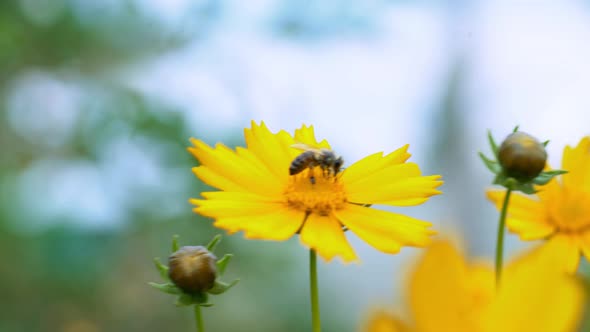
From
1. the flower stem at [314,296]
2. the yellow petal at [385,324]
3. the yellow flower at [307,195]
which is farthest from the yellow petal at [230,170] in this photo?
the yellow petal at [385,324]

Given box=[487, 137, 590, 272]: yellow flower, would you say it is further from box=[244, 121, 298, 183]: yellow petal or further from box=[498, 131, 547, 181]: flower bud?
box=[244, 121, 298, 183]: yellow petal

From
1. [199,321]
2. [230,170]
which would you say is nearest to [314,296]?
[199,321]

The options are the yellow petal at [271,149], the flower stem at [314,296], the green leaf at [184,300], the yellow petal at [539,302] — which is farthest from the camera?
the yellow petal at [271,149]

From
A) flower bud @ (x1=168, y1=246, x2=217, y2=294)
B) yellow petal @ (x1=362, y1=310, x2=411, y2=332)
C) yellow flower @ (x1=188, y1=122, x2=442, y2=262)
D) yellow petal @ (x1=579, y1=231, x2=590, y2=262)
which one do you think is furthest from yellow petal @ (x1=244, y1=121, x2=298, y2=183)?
yellow petal @ (x1=362, y1=310, x2=411, y2=332)

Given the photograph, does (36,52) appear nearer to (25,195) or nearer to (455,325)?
(25,195)

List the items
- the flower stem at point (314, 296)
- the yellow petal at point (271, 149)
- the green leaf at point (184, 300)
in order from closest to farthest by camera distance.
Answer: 1. the flower stem at point (314, 296)
2. the green leaf at point (184, 300)
3. the yellow petal at point (271, 149)

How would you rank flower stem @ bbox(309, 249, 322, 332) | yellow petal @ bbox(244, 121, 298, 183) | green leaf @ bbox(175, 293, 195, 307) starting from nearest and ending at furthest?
flower stem @ bbox(309, 249, 322, 332) → green leaf @ bbox(175, 293, 195, 307) → yellow petal @ bbox(244, 121, 298, 183)

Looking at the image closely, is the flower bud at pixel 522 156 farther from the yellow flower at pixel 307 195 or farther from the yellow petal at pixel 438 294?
the yellow petal at pixel 438 294

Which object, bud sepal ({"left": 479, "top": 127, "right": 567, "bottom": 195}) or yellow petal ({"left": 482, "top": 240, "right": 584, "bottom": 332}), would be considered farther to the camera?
bud sepal ({"left": 479, "top": 127, "right": 567, "bottom": 195})
